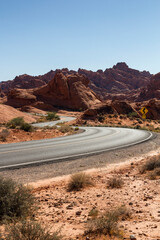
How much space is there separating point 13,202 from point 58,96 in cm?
7815

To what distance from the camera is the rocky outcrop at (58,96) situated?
7906 cm

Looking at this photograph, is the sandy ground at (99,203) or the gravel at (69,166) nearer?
the sandy ground at (99,203)

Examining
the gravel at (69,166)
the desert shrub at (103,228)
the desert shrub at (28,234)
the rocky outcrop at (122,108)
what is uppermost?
the rocky outcrop at (122,108)

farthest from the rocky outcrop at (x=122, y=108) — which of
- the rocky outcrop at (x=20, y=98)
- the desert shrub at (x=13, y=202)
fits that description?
the desert shrub at (x=13, y=202)

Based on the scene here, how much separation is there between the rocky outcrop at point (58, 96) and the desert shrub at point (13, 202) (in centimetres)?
7322

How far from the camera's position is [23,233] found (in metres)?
3.12

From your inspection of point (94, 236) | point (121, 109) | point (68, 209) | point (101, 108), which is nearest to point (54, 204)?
point (68, 209)

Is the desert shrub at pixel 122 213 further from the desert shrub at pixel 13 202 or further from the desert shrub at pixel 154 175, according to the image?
the desert shrub at pixel 154 175

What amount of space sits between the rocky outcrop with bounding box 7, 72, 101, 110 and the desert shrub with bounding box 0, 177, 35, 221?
73.2 meters

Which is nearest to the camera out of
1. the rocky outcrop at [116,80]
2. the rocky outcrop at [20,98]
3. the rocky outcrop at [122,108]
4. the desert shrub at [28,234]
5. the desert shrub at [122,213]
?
the desert shrub at [28,234]

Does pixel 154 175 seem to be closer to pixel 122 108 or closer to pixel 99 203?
pixel 99 203

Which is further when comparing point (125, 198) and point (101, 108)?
point (101, 108)

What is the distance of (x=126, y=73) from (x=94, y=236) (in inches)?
7302

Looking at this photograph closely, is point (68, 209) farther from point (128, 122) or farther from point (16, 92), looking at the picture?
point (16, 92)
